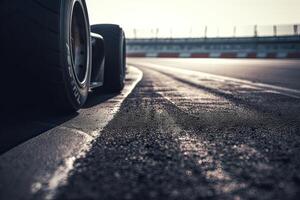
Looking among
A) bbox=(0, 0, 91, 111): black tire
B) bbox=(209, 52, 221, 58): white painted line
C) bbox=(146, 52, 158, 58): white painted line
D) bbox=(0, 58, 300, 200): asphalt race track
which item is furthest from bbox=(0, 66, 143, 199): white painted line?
bbox=(146, 52, 158, 58): white painted line

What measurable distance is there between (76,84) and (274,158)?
173cm

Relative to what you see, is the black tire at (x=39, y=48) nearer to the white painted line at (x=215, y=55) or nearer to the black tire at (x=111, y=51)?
the black tire at (x=111, y=51)

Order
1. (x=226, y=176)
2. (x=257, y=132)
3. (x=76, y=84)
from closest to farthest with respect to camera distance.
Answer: (x=226, y=176) < (x=257, y=132) < (x=76, y=84)

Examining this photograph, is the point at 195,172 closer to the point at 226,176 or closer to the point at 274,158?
the point at 226,176

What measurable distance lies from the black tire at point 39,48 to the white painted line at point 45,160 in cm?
31

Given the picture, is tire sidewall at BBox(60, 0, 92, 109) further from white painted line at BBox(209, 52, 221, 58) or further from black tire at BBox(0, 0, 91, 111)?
white painted line at BBox(209, 52, 221, 58)

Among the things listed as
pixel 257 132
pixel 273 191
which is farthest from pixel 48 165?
pixel 257 132

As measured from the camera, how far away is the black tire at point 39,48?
211cm

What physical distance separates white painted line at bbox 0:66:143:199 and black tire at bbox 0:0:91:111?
1.03 feet

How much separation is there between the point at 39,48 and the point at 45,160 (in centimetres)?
106

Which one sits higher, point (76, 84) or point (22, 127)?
point (76, 84)

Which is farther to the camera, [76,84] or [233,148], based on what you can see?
[76,84]

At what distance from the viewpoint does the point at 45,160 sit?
53.9 inches

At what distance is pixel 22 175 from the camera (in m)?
1.18
